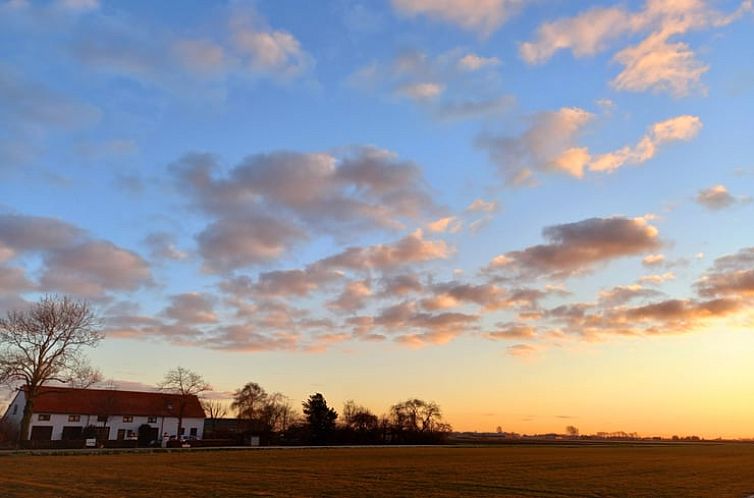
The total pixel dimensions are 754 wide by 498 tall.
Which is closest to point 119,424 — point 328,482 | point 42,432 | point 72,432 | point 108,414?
point 108,414

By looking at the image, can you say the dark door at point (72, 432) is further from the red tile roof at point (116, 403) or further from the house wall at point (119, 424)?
the red tile roof at point (116, 403)

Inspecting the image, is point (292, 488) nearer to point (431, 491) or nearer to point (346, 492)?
point (346, 492)

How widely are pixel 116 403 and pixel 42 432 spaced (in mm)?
11127

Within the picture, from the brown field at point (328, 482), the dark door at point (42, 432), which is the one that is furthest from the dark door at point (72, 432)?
the brown field at point (328, 482)

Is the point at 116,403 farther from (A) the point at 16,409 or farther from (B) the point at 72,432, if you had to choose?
(A) the point at 16,409

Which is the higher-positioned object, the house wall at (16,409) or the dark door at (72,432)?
the house wall at (16,409)

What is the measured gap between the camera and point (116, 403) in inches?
3809

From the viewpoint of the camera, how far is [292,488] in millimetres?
27562

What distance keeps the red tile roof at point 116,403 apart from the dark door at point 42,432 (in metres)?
2.31

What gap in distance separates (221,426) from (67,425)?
141ft

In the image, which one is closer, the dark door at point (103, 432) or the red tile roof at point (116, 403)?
the dark door at point (103, 432)

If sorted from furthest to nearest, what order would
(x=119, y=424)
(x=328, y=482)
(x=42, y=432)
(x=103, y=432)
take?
1. (x=119, y=424)
2. (x=103, y=432)
3. (x=42, y=432)
4. (x=328, y=482)

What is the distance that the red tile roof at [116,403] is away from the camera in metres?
92.0

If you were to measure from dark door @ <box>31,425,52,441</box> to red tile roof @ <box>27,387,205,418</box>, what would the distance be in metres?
2.31
